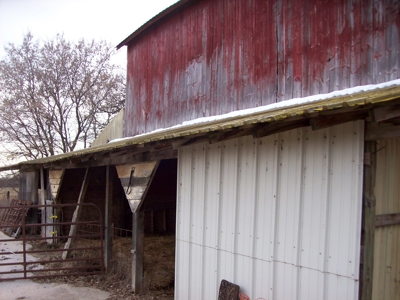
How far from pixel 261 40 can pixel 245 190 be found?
2.98 m

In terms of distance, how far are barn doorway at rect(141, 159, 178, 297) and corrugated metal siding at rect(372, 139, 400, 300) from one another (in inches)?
169

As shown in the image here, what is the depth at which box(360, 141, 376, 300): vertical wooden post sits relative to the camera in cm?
353

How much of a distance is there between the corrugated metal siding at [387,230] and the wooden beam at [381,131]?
374 mm

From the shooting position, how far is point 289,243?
13.5ft

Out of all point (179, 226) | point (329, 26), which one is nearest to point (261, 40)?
point (329, 26)

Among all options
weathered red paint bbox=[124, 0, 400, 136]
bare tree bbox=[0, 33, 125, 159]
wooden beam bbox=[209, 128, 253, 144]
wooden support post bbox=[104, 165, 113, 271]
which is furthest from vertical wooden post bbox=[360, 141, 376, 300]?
bare tree bbox=[0, 33, 125, 159]

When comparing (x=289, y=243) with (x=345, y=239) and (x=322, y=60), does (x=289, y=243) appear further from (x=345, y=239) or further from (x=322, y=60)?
(x=322, y=60)

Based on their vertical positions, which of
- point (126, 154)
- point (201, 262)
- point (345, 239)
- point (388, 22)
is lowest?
point (201, 262)

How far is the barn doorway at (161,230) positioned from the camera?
7559 mm

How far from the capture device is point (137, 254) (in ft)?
24.2

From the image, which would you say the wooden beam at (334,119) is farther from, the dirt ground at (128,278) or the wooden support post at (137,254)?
the dirt ground at (128,278)

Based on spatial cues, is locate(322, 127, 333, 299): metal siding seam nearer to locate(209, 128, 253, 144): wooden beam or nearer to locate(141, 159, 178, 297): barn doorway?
locate(209, 128, 253, 144): wooden beam

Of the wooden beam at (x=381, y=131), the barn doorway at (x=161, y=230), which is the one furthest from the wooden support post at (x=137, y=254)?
the wooden beam at (x=381, y=131)

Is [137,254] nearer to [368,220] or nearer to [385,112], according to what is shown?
[368,220]
